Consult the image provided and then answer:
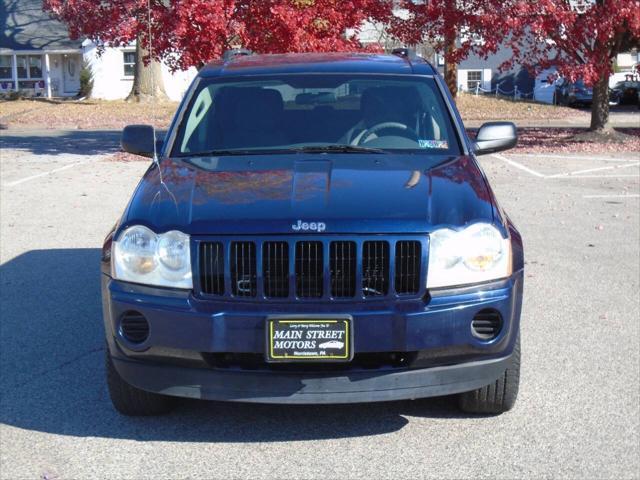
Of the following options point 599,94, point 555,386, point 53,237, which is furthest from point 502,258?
point 599,94

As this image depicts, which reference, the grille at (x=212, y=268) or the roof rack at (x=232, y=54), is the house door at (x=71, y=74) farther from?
the grille at (x=212, y=268)

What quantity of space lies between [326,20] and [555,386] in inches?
533

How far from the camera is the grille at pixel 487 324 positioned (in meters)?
4.16

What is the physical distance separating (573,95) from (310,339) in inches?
1406

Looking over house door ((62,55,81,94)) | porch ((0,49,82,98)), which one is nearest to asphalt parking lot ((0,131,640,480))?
porch ((0,49,82,98))

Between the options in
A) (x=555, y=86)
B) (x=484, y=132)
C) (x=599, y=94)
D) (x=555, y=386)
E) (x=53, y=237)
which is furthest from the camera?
(x=555, y=86)

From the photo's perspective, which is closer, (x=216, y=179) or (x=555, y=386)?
(x=216, y=179)

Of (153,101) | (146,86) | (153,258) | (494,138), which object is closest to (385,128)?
(494,138)

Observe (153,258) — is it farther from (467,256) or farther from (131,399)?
(467,256)

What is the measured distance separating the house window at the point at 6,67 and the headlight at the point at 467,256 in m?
40.8

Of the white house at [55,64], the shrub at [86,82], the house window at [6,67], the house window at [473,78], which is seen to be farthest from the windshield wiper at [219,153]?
the house window at [473,78]

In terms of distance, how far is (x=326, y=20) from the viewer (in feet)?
58.0

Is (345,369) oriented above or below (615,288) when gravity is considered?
above

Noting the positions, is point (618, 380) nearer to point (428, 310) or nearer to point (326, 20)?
point (428, 310)
